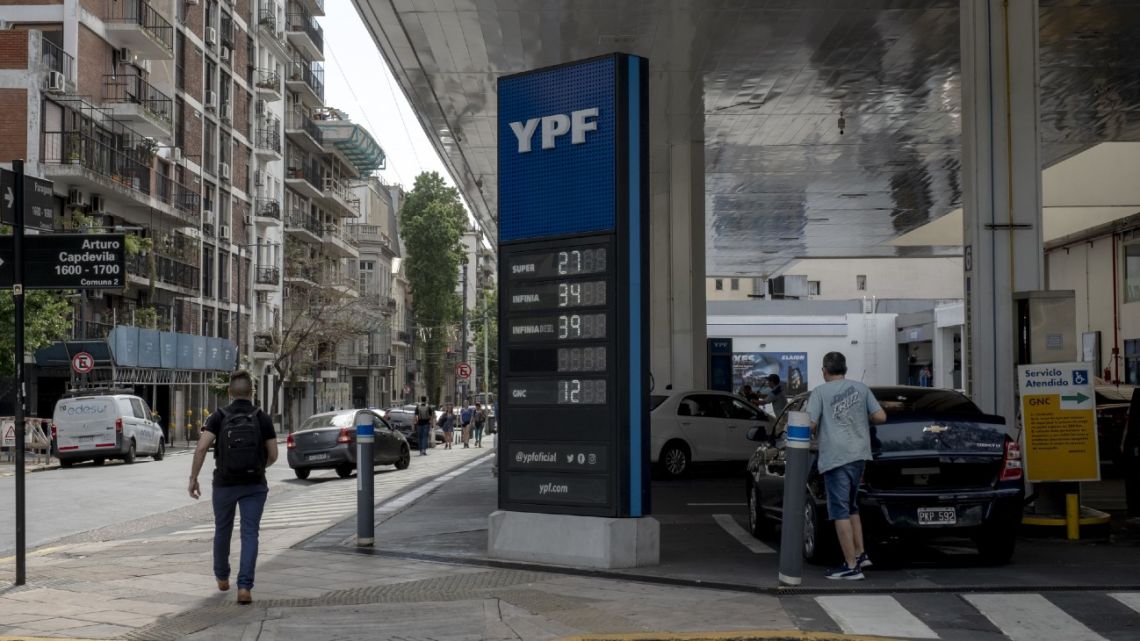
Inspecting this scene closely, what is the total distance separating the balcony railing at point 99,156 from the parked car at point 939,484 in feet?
133

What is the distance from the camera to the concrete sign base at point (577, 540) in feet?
37.1

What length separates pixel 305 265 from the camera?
79125mm

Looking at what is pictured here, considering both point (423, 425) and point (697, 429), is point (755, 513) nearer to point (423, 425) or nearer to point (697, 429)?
point (697, 429)

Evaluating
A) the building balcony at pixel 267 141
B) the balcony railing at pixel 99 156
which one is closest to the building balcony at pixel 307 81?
the building balcony at pixel 267 141

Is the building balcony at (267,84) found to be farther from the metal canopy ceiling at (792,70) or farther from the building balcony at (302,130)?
the metal canopy ceiling at (792,70)

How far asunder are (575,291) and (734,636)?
4313 millimetres

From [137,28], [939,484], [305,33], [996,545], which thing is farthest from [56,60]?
[996,545]

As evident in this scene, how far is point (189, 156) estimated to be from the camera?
2410 inches

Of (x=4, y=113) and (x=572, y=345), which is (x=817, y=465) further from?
(x=4, y=113)

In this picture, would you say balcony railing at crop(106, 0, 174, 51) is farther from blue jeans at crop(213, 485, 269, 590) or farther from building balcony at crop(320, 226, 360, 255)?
blue jeans at crop(213, 485, 269, 590)

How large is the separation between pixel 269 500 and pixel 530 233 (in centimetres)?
1191

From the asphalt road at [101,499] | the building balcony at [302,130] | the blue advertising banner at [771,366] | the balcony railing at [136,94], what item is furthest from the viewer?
the building balcony at [302,130]

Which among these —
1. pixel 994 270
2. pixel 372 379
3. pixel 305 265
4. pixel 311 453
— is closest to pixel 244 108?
pixel 305 265

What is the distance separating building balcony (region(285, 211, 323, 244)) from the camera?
253ft
